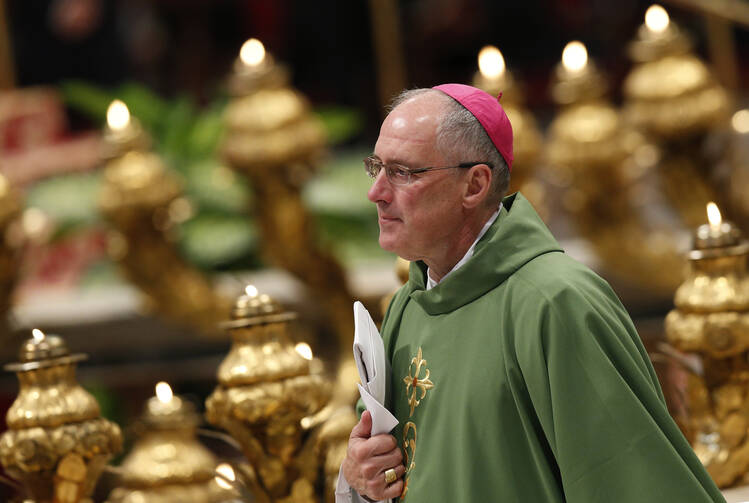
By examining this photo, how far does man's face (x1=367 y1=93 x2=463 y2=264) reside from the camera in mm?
1601

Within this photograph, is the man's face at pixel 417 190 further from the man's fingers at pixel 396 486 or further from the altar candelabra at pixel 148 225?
the altar candelabra at pixel 148 225

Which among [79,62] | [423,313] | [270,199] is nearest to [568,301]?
[423,313]

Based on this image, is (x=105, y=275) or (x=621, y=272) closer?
(x=621, y=272)

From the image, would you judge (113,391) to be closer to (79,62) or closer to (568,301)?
(79,62)

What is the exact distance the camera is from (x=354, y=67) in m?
6.01

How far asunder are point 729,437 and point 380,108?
150 inches

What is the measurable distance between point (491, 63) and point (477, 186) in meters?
1.75

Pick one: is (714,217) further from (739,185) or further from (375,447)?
(739,185)

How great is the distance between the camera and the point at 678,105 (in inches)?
141

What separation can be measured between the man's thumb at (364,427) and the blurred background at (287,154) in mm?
778

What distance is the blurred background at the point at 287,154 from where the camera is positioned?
3.51m

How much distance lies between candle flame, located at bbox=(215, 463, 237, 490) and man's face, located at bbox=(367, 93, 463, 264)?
67cm

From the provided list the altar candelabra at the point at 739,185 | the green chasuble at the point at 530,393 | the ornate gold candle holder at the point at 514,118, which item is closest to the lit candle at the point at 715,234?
the green chasuble at the point at 530,393

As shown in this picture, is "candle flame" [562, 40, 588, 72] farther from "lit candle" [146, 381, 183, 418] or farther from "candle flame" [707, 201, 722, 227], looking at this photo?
"lit candle" [146, 381, 183, 418]
